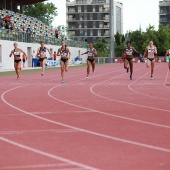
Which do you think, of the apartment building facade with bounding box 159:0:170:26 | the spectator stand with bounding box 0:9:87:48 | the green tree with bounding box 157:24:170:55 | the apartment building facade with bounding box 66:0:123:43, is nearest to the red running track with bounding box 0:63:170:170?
the spectator stand with bounding box 0:9:87:48

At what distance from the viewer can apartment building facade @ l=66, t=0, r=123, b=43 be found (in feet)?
471

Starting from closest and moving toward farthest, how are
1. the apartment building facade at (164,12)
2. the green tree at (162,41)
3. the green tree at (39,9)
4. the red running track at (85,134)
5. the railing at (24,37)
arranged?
1. the red running track at (85,134)
2. the railing at (24,37)
3. the green tree at (162,41)
4. the green tree at (39,9)
5. the apartment building facade at (164,12)

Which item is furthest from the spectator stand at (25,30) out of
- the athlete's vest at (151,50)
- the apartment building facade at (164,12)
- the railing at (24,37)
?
the apartment building facade at (164,12)

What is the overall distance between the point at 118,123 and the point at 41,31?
56802mm

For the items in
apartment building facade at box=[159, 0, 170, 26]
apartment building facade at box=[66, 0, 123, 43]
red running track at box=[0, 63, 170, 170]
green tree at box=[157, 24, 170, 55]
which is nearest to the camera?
red running track at box=[0, 63, 170, 170]

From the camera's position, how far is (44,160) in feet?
19.7

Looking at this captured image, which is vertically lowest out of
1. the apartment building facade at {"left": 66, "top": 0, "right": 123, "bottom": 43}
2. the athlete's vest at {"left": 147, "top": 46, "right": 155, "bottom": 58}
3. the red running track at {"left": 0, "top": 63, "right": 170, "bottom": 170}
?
the red running track at {"left": 0, "top": 63, "right": 170, "bottom": 170}

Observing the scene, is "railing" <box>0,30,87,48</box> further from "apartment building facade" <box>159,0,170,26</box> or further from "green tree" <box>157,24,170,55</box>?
"apartment building facade" <box>159,0,170,26</box>

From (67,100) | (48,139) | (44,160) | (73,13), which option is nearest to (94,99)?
(67,100)

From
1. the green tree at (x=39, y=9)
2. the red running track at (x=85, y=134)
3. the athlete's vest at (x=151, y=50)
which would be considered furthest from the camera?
the green tree at (x=39, y=9)

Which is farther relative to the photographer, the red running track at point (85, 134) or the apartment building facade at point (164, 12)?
the apartment building facade at point (164, 12)

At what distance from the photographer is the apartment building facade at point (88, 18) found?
143500 mm

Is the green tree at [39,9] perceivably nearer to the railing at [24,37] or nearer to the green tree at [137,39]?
the green tree at [137,39]

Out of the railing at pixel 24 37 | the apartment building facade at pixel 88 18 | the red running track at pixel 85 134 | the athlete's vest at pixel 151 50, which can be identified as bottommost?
the red running track at pixel 85 134
